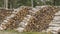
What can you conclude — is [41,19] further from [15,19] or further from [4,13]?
[4,13]

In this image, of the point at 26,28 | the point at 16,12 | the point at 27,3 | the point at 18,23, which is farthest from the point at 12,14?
the point at 27,3

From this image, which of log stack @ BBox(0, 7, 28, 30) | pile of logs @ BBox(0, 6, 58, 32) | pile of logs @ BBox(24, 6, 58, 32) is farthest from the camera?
log stack @ BBox(0, 7, 28, 30)

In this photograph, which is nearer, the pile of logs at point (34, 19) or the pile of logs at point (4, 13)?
the pile of logs at point (34, 19)

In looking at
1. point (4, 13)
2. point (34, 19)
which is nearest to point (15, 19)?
point (34, 19)

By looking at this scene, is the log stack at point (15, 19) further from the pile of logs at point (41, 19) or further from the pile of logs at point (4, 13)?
the pile of logs at point (41, 19)

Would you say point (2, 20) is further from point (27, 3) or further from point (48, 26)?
point (27, 3)

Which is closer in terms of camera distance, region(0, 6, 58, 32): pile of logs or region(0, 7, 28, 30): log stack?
region(0, 6, 58, 32): pile of logs

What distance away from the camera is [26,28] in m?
18.2

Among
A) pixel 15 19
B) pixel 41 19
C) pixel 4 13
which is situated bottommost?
pixel 15 19

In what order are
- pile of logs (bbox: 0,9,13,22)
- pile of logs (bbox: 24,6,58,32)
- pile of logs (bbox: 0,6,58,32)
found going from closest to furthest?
pile of logs (bbox: 24,6,58,32) < pile of logs (bbox: 0,6,58,32) < pile of logs (bbox: 0,9,13,22)

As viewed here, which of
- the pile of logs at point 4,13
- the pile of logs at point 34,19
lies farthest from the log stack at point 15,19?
the pile of logs at point 4,13

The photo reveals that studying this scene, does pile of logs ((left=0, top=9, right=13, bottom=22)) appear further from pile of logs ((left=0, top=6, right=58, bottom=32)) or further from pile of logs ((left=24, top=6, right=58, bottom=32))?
pile of logs ((left=24, top=6, right=58, bottom=32))

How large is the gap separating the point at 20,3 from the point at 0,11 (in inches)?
292

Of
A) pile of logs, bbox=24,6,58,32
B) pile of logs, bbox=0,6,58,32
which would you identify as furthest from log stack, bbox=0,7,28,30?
pile of logs, bbox=24,6,58,32
